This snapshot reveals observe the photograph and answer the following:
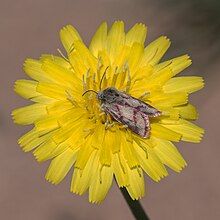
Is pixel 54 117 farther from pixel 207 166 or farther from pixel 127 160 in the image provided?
pixel 207 166

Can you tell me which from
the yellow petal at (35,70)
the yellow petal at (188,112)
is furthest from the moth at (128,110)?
the yellow petal at (35,70)

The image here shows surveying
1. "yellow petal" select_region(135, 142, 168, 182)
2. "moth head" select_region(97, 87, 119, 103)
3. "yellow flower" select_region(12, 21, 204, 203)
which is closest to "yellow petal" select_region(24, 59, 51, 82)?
"yellow flower" select_region(12, 21, 204, 203)

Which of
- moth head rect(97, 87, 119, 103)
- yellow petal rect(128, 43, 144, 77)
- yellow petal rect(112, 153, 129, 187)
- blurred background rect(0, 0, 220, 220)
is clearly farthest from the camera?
blurred background rect(0, 0, 220, 220)

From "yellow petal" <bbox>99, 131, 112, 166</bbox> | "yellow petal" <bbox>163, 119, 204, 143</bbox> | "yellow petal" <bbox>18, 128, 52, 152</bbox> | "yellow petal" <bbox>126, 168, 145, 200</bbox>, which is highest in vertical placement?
"yellow petal" <bbox>18, 128, 52, 152</bbox>

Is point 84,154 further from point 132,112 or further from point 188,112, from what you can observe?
point 188,112

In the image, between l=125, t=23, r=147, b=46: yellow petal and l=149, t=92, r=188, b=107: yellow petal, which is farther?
l=125, t=23, r=147, b=46: yellow petal

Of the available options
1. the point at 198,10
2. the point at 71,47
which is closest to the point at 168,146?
the point at 71,47

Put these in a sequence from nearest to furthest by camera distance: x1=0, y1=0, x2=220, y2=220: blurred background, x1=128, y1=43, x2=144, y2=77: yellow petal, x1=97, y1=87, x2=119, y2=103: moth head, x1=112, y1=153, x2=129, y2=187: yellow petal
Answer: x1=112, y1=153, x2=129, y2=187: yellow petal < x1=97, y1=87, x2=119, y2=103: moth head < x1=128, y1=43, x2=144, y2=77: yellow petal < x1=0, y1=0, x2=220, y2=220: blurred background

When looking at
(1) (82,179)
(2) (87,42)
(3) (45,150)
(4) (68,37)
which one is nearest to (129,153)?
(1) (82,179)

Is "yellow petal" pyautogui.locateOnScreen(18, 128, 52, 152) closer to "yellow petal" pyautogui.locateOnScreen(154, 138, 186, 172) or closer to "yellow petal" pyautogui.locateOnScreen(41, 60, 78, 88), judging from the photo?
"yellow petal" pyautogui.locateOnScreen(41, 60, 78, 88)
